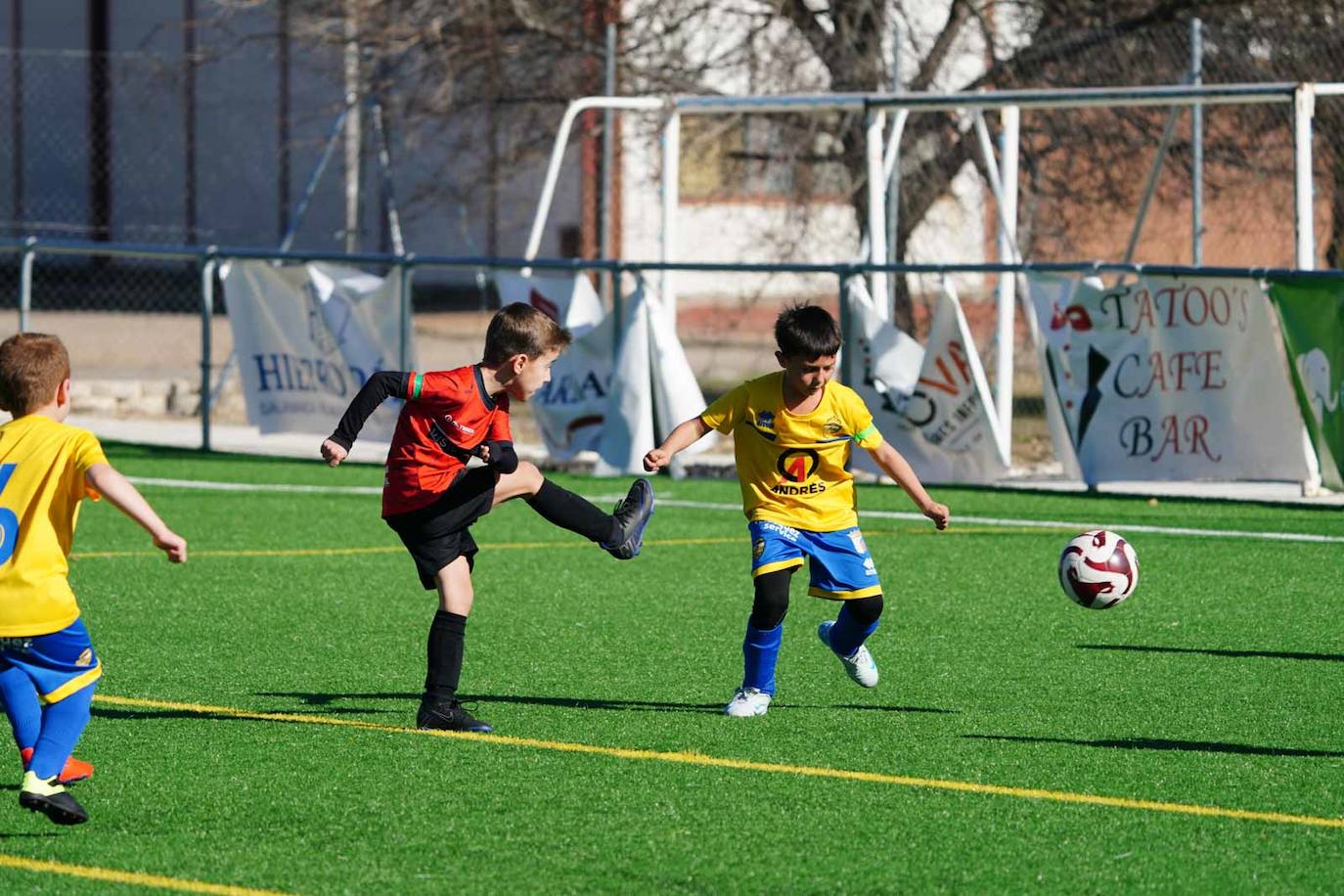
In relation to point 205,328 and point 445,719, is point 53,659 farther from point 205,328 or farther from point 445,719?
point 205,328

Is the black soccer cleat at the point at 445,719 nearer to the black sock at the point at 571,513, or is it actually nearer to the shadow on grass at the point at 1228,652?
the black sock at the point at 571,513

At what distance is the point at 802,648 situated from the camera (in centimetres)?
839

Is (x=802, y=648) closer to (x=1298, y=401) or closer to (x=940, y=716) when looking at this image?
(x=940, y=716)

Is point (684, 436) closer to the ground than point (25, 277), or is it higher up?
closer to the ground

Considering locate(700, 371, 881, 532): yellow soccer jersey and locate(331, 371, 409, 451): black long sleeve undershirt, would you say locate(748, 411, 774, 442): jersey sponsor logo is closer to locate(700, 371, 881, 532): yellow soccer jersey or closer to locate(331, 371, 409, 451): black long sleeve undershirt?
locate(700, 371, 881, 532): yellow soccer jersey

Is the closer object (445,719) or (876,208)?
(445,719)

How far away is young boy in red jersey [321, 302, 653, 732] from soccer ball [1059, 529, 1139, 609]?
2.07 meters

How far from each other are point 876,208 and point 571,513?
835 centimetres

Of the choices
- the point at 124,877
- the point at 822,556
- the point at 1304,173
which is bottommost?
the point at 124,877

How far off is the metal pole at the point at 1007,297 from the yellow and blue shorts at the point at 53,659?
963 cm

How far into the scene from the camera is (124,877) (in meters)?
5.00

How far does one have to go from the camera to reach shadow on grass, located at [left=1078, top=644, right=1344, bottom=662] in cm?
815

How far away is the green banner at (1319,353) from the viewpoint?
41.8ft

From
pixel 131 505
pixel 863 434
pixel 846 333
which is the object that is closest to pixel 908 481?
pixel 863 434
